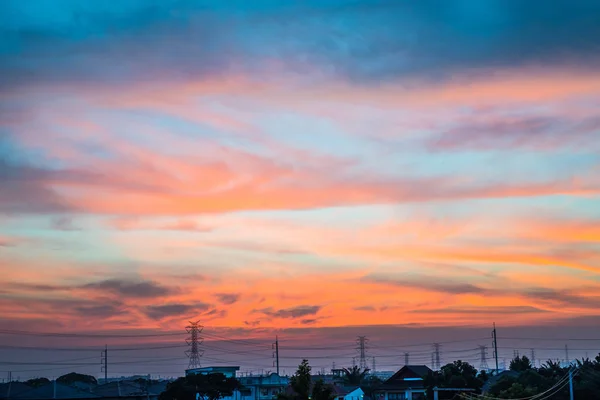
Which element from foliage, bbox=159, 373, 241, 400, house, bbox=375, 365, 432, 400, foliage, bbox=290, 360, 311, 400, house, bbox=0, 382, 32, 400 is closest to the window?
house, bbox=375, 365, 432, 400

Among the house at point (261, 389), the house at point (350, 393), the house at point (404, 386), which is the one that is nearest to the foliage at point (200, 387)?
the house at point (261, 389)

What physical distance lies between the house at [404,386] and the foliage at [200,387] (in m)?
26.8

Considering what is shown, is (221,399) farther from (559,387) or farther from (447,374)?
(559,387)

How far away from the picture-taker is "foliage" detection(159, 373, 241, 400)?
10300 cm

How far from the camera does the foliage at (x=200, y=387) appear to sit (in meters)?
103

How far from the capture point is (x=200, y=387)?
107 m

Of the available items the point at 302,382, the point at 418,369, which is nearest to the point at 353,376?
the point at 418,369

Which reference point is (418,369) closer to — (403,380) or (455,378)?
(403,380)

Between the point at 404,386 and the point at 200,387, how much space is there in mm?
34922

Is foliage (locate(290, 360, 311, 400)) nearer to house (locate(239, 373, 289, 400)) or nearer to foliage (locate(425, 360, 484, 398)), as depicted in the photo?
foliage (locate(425, 360, 484, 398))

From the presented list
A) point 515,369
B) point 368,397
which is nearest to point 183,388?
point 368,397

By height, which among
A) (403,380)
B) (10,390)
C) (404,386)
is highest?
(10,390)

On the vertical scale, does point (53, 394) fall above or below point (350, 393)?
above

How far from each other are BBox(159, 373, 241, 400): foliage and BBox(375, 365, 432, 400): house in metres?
26.8
